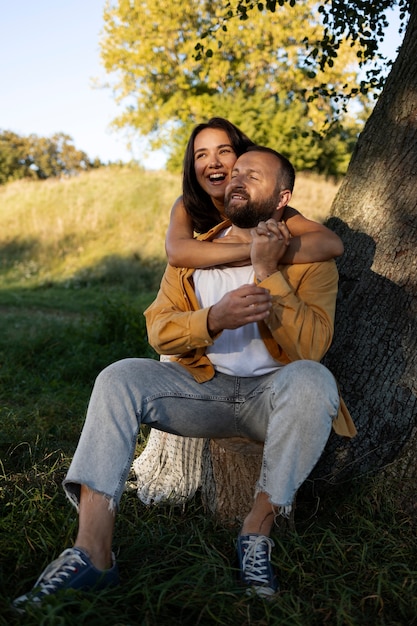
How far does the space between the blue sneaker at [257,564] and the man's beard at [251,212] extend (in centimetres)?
141

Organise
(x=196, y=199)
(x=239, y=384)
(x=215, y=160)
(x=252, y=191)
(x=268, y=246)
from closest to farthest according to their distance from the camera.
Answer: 1. (x=268, y=246)
2. (x=239, y=384)
3. (x=252, y=191)
4. (x=215, y=160)
5. (x=196, y=199)

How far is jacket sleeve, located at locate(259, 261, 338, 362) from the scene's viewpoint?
2.84 meters

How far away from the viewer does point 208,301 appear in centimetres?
325

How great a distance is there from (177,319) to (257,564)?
105cm

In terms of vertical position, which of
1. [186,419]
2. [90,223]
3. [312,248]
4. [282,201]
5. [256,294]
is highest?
[282,201]

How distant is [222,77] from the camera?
892 inches

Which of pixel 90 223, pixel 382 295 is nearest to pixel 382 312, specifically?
pixel 382 295

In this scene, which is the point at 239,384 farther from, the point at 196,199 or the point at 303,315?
the point at 196,199

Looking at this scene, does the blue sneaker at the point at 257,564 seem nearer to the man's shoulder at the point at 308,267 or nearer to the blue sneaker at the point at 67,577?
the blue sneaker at the point at 67,577

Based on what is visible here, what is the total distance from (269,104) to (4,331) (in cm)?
1583

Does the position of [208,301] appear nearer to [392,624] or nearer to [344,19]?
[392,624]

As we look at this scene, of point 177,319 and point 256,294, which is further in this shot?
point 177,319

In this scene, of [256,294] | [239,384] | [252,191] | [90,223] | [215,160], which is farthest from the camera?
[90,223]

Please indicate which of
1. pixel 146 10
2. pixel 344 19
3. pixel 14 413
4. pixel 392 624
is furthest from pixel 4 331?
pixel 146 10
